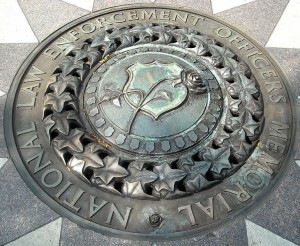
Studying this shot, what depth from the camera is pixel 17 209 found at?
6.92 ft

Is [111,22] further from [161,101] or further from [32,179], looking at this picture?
[32,179]

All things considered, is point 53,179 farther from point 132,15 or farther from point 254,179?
point 132,15

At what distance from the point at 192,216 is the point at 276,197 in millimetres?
494

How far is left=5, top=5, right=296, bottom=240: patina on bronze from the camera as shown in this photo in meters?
2.14

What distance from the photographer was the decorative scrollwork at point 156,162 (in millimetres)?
2184

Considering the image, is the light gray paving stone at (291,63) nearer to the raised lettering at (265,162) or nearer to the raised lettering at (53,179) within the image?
the raised lettering at (265,162)

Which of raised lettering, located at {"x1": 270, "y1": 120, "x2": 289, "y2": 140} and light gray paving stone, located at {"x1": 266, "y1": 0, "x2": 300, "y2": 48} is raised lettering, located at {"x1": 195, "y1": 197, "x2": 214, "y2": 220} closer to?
raised lettering, located at {"x1": 270, "y1": 120, "x2": 289, "y2": 140}

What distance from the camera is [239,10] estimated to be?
316 centimetres

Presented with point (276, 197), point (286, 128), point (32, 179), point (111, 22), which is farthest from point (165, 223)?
point (111, 22)

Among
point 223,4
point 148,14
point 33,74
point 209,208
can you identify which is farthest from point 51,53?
point 209,208

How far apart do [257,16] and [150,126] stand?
4.68 ft

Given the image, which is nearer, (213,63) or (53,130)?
(53,130)

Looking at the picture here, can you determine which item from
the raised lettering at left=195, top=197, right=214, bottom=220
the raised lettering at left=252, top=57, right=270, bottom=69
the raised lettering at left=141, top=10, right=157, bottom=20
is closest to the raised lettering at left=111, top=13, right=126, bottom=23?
the raised lettering at left=141, top=10, right=157, bottom=20

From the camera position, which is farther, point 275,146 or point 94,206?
point 275,146
